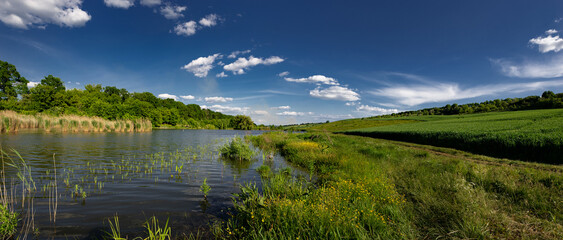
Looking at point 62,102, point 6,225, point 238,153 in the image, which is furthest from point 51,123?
point 62,102

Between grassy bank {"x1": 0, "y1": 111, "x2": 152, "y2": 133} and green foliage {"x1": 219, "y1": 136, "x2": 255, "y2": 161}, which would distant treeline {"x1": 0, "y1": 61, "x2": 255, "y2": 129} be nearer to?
grassy bank {"x1": 0, "y1": 111, "x2": 152, "y2": 133}

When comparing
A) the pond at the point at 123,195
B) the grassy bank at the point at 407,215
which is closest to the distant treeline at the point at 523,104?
the grassy bank at the point at 407,215

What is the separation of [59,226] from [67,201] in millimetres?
1995

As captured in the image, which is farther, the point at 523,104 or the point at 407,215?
the point at 523,104

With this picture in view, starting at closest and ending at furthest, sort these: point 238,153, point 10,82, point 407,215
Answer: point 407,215
point 238,153
point 10,82

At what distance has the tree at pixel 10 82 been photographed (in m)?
56.5

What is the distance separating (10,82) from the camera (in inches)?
2320

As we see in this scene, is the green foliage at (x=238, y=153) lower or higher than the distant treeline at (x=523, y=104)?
lower

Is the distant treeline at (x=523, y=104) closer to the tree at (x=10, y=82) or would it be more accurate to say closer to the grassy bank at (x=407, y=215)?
the grassy bank at (x=407, y=215)

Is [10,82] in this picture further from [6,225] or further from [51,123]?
[6,225]

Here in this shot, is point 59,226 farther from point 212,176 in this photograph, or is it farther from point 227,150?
point 227,150

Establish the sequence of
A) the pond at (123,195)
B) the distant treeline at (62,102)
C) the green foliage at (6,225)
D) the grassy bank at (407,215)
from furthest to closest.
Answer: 1. the distant treeline at (62,102)
2. the pond at (123,195)
3. the green foliage at (6,225)
4. the grassy bank at (407,215)

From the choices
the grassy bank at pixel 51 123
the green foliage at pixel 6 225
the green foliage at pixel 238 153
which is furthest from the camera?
the grassy bank at pixel 51 123

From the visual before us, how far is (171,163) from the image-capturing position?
13266 millimetres
